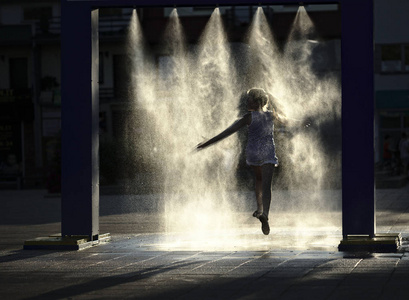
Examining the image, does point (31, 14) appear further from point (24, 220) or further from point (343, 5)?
point (343, 5)

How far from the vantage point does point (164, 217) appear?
17.1 metres

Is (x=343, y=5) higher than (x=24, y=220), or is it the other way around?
(x=343, y=5)

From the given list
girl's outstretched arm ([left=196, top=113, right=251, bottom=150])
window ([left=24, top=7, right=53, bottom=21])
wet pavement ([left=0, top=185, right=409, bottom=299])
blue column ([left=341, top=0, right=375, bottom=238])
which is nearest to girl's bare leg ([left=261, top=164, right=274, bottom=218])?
wet pavement ([left=0, top=185, right=409, bottom=299])

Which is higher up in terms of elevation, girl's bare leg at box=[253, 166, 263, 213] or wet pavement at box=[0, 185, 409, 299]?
girl's bare leg at box=[253, 166, 263, 213]


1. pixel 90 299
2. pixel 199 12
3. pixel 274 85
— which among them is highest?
pixel 199 12

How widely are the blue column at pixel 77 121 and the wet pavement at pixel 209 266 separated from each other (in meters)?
0.55

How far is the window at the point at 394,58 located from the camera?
152 ft

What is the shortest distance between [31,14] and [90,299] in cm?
4207

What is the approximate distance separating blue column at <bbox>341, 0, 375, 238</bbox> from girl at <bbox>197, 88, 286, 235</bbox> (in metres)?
1.07

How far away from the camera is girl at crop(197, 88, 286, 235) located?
1134 cm

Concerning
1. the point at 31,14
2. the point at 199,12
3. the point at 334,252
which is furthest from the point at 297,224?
the point at 31,14

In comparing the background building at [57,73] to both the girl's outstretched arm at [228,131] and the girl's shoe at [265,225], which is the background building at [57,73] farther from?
the girl's shoe at [265,225]

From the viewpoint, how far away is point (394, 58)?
4666 cm

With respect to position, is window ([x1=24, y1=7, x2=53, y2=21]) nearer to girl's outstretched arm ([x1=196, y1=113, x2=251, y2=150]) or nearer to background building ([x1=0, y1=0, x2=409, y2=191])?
background building ([x1=0, y1=0, x2=409, y2=191])
